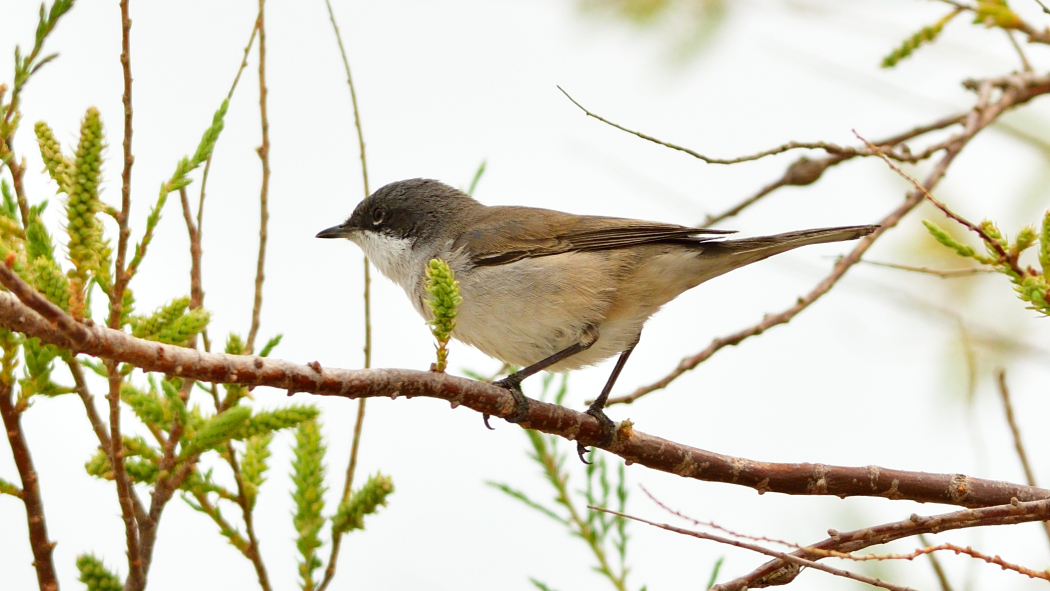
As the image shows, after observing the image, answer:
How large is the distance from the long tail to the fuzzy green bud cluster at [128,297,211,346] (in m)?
2.92

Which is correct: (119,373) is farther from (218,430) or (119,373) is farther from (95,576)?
A: (95,576)

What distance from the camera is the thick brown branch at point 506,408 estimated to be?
74.7 inches

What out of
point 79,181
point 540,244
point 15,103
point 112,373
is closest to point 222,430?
point 112,373

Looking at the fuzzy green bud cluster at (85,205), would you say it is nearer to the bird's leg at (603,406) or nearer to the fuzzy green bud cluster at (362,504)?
the fuzzy green bud cluster at (362,504)

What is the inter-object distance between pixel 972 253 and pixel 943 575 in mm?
1164

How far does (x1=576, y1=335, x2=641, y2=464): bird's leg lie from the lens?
3.50 m

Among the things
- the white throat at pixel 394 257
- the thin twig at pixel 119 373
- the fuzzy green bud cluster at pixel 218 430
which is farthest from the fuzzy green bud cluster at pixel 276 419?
the white throat at pixel 394 257

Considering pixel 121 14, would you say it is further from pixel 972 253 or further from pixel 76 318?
pixel 972 253

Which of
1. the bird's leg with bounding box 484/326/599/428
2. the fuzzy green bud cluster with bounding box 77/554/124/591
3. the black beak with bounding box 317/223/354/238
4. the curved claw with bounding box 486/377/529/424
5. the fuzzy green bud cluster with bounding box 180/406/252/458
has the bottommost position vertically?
the fuzzy green bud cluster with bounding box 77/554/124/591

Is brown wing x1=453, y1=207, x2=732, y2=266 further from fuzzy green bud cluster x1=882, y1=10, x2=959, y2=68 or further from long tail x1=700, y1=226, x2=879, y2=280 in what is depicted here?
fuzzy green bud cluster x1=882, y1=10, x2=959, y2=68

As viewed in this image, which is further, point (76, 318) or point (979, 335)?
point (979, 335)

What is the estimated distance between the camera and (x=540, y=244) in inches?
206

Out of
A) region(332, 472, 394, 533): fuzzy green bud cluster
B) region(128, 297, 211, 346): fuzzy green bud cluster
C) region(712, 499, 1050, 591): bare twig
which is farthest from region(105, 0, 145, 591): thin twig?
region(712, 499, 1050, 591): bare twig

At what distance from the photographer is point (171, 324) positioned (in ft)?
7.38
